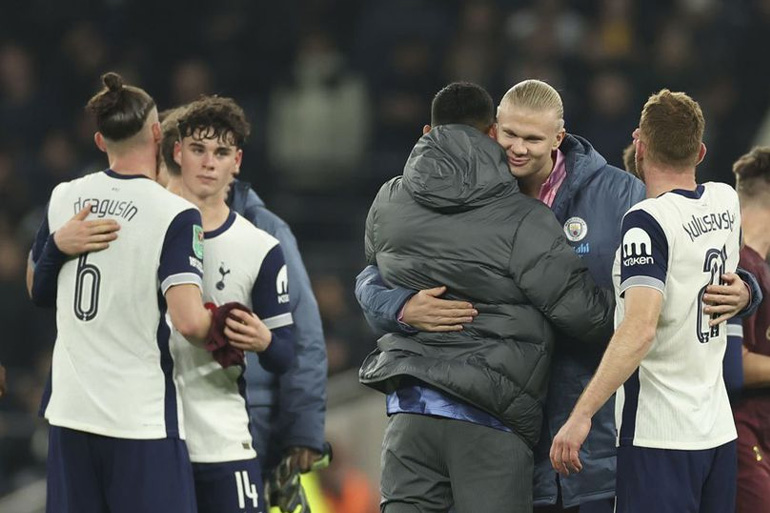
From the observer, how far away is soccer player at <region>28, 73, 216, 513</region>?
4.91 meters

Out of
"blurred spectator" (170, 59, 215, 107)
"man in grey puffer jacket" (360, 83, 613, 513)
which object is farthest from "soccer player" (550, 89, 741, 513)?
"blurred spectator" (170, 59, 215, 107)

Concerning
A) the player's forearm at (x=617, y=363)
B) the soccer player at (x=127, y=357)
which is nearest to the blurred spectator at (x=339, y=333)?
the soccer player at (x=127, y=357)

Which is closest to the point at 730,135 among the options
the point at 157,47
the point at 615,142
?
the point at 615,142

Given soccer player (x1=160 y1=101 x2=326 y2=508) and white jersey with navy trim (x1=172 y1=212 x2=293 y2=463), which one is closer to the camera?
white jersey with navy trim (x1=172 y1=212 x2=293 y2=463)

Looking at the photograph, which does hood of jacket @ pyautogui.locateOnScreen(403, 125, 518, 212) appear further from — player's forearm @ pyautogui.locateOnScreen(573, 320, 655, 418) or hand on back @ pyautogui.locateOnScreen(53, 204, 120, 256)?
hand on back @ pyautogui.locateOnScreen(53, 204, 120, 256)

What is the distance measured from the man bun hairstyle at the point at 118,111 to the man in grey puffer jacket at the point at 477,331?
95 cm

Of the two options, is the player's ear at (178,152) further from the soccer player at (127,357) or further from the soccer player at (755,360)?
the soccer player at (755,360)

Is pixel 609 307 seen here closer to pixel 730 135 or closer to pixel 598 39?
pixel 730 135

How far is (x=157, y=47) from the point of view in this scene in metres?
13.3

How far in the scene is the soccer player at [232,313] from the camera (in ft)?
16.9

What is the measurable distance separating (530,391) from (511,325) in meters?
0.23

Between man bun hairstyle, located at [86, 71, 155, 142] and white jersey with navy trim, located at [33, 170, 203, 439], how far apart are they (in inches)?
8.0

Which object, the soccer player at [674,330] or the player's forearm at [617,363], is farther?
the soccer player at [674,330]

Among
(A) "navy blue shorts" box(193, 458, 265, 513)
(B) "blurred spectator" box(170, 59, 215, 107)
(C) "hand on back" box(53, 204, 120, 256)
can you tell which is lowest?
(A) "navy blue shorts" box(193, 458, 265, 513)
